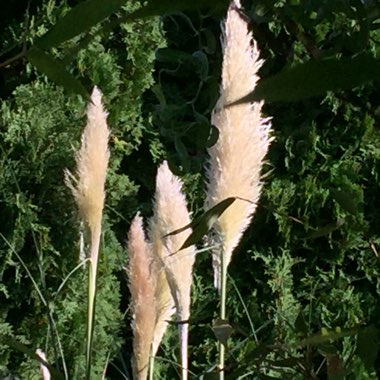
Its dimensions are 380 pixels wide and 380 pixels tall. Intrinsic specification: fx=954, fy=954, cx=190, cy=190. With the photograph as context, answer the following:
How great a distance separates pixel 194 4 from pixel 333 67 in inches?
4.3

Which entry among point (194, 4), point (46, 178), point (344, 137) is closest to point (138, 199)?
point (46, 178)

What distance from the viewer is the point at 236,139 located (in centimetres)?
161

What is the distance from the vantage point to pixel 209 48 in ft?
3.32

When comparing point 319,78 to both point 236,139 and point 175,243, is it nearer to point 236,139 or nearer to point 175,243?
point 236,139

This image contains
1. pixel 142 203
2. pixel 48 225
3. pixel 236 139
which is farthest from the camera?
pixel 142 203

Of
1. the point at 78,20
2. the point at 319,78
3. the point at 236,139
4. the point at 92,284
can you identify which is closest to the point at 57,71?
the point at 78,20

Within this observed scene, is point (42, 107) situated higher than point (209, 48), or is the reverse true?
point (42, 107)

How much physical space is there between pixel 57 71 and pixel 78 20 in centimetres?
4

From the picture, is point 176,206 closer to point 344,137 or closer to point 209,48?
point 209,48

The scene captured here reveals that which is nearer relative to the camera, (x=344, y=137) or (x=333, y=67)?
(x=333, y=67)

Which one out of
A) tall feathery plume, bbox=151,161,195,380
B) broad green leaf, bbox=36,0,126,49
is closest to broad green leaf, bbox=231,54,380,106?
broad green leaf, bbox=36,0,126,49

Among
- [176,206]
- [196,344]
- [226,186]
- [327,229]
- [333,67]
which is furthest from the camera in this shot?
[196,344]

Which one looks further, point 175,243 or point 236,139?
point 175,243

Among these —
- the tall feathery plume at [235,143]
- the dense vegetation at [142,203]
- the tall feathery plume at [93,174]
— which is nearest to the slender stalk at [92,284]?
the tall feathery plume at [93,174]
